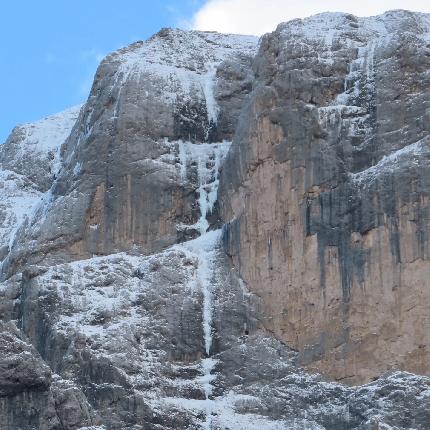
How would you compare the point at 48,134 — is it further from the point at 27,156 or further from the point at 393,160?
the point at 393,160

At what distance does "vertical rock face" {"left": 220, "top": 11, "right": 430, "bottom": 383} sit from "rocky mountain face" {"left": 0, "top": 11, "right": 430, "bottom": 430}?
0.35 feet

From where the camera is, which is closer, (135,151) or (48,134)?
(135,151)

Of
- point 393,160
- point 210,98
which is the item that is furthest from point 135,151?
point 393,160

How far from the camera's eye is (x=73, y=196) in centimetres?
11606

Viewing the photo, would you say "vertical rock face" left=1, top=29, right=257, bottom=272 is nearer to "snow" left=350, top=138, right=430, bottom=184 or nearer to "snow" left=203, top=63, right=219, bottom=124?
"snow" left=203, top=63, right=219, bottom=124

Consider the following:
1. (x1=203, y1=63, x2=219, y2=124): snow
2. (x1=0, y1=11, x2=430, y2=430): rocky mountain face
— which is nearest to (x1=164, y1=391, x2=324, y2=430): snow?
(x1=0, y1=11, x2=430, y2=430): rocky mountain face

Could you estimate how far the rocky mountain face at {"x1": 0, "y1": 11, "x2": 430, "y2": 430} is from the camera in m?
102

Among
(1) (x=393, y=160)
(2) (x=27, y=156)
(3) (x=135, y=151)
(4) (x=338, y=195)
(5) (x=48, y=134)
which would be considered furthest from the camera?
(5) (x=48, y=134)

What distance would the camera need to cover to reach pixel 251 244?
357 ft

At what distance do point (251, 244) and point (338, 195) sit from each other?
5865mm

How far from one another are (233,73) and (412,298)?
983 inches

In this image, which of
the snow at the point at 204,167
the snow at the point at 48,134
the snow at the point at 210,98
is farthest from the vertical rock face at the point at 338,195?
the snow at the point at 48,134

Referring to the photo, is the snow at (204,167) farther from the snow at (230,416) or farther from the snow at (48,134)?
the snow at (230,416)

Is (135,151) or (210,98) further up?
(210,98)
